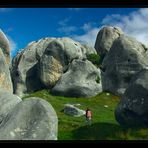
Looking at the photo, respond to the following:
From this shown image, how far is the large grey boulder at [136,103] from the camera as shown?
2927 centimetres

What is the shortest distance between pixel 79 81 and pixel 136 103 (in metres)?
30.3

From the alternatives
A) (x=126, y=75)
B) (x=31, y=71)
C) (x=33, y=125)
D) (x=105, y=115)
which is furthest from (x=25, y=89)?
(x=33, y=125)

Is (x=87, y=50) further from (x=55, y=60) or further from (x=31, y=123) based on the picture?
(x=31, y=123)

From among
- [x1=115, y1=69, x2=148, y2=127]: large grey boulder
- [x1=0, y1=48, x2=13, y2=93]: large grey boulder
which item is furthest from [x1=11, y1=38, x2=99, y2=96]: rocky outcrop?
[x1=115, y1=69, x2=148, y2=127]: large grey boulder

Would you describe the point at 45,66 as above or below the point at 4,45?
below

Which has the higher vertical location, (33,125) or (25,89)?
(33,125)

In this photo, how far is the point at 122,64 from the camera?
61.9 m

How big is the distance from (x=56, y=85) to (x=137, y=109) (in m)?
30.9

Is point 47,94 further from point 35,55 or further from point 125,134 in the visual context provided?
point 125,134

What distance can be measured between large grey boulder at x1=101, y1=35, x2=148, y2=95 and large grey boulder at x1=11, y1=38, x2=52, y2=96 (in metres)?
11.3

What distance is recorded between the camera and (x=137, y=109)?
29.8m

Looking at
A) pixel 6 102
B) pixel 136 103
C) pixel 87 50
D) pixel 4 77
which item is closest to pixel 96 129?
pixel 136 103

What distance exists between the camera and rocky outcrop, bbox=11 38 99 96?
64.6m
